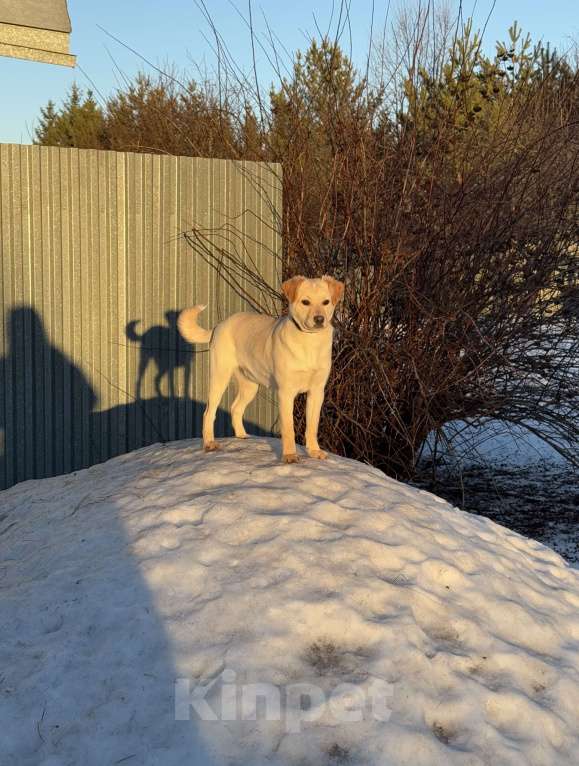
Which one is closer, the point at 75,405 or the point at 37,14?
the point at 37,14

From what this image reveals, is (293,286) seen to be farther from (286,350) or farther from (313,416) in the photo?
Answer: (313,416)

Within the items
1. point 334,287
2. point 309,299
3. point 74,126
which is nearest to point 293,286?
point 309,299

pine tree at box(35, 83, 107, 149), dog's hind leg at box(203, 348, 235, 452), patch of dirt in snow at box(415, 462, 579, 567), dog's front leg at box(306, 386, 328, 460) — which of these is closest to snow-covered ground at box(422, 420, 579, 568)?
patch of dirt in snow at box(415, 462, 579, 567)

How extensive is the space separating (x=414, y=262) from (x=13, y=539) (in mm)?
3766

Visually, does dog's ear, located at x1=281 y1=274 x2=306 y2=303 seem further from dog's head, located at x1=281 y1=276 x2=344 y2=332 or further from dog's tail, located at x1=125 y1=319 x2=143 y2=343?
dog's tail, located at x1=125 y1=319 x2=143 y2=343

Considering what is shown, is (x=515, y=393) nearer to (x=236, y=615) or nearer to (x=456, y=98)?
(x=456, y=98)

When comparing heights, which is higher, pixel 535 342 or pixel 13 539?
pixel 535 342

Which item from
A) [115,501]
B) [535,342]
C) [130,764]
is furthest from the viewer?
[535,342]

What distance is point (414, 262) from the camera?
6438mm

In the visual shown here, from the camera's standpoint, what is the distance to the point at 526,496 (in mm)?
7320

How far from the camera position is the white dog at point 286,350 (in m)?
4.30

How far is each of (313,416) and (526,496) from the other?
11.2 feet

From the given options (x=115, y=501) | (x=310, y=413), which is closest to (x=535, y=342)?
(x=310, y=413)

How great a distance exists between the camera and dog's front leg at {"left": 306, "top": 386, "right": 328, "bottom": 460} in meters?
4.70
